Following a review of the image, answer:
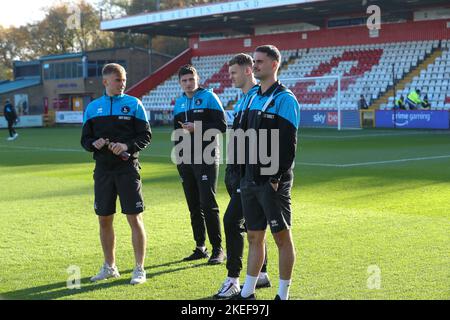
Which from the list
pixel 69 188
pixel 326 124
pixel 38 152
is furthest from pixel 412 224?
pixel 326 124

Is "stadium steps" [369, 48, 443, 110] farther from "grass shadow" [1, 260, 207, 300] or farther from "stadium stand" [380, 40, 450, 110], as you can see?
"grass shadow" [1, 260, 207, 300]

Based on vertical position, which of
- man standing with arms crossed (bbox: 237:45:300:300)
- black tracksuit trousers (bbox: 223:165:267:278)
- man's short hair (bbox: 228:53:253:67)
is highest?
man's short hair (bbox: 228:53:253:67)

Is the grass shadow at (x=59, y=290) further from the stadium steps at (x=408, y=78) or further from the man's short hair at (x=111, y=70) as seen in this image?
the stadium steps at (x=408, y=78)

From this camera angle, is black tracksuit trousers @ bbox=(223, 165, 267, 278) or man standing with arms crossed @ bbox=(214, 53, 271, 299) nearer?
man standing with arms crossed @ bbox=(214, 53, 271, 299)

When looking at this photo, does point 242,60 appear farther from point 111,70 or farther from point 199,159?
point 199,159

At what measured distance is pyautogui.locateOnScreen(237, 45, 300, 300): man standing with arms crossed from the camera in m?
5.55

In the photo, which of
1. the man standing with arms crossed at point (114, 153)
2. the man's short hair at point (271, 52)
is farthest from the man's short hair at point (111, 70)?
the man's short hair at point (271, 52)

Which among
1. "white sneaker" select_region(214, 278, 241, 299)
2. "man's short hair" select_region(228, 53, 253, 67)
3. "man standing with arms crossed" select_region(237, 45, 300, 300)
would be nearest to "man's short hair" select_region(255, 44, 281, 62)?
"man standing with arms crossed" select_region(237, 45, 300, 300)

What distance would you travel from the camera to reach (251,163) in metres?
5.71

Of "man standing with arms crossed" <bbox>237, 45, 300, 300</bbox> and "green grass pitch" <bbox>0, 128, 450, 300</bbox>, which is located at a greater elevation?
"man standing with arms crossed" <bbox>237, 45, 300, 300</bbox>

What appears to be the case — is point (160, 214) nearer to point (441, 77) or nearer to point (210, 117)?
point (210, 117)

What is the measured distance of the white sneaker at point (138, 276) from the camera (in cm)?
654

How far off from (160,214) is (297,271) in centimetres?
418

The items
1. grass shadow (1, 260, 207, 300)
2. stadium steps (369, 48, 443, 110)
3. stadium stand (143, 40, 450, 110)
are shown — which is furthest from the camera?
stadium stand (143, 40, 450, 110)
